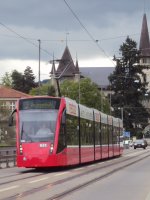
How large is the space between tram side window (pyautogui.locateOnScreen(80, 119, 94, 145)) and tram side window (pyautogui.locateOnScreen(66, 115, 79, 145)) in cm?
122

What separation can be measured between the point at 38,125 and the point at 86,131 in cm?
625

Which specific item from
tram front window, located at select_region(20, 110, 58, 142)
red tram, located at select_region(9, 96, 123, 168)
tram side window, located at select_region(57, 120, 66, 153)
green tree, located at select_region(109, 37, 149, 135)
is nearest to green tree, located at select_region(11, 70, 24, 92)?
green tree, located at select_region(109, 37, 149, 135)

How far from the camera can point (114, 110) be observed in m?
126

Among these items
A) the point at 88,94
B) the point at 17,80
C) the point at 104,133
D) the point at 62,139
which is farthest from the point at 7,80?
the point at 62,139

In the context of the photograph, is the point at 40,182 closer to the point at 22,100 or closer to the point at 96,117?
the point at 22,100

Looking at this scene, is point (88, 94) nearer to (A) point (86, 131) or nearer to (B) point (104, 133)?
(B) point (104, 133)

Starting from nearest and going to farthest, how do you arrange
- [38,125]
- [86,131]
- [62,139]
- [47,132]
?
1. [47,132]
2. [38,125]
3. [62,139]
4. [86,131]

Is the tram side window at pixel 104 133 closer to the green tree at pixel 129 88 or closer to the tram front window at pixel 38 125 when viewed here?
the tram front window at pixel 38 125

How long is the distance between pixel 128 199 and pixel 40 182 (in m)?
5.80

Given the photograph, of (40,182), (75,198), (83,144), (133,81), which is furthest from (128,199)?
(133,81)

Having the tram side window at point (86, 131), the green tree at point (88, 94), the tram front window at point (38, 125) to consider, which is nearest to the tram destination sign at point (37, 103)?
the tram front window at point (38, 125)

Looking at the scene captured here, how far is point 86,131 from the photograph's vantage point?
32.4 metres

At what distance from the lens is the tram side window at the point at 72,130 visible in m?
27.7

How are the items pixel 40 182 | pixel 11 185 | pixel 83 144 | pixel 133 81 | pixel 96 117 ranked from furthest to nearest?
pixel 133 81
pixel 96 117
pixel 83 144
pixel 40 182
pixel 11 185
